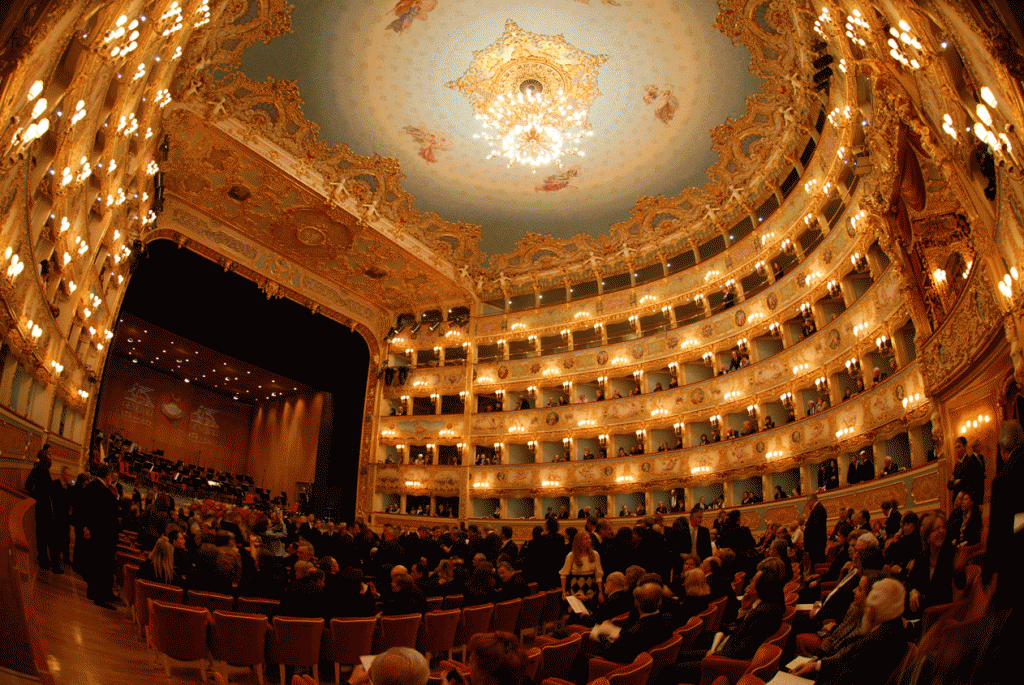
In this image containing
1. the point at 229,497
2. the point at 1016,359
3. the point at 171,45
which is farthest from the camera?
the point at 229,497

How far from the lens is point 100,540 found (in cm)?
642

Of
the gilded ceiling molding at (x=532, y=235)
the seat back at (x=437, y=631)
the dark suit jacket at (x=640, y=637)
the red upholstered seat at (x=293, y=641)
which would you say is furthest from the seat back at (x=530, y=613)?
the gilded ceiling molding at (x=532, y=235)

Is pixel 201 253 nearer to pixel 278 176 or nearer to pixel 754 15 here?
pixel 278 176

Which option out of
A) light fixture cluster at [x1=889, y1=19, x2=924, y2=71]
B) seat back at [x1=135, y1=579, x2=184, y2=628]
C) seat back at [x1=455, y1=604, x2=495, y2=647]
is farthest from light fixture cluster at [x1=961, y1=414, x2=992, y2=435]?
seat back at [x1=135, y1=579, x2=184, y2=628]

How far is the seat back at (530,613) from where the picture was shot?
703cm

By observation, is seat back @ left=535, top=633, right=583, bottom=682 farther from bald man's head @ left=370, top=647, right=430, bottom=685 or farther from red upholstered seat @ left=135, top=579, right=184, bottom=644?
red upholstered seat @ left=135, top=579, right=184, bottom=644

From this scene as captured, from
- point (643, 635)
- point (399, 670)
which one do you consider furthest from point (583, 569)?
point (399, 670)

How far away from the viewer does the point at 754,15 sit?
14203 mm

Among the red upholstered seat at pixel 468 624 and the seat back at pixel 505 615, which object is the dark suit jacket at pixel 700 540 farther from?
the red upholstered seat at pixel 468 624

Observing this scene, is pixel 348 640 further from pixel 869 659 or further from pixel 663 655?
pixel 869 659

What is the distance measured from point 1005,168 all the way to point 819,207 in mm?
10235

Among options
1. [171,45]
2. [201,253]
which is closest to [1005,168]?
[171,45]

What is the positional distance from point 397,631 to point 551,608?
3.02 metres

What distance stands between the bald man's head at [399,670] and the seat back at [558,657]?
2029mm
